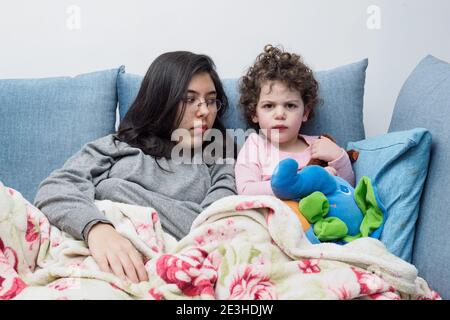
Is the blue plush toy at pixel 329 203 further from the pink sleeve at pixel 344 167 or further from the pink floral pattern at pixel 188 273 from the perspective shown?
the pink floral pattern at pixel 188 273

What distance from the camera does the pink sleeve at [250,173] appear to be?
1346 mm

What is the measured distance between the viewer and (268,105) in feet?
4.89

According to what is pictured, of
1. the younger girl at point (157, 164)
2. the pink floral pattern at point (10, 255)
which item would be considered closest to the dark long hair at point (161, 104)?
the younger girl at point (157, 164)

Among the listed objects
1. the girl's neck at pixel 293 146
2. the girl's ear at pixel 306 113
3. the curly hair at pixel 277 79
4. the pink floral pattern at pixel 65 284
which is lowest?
the pink floral pattern at pixel 65 284

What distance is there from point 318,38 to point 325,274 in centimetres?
109

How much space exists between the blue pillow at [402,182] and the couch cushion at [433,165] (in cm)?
2

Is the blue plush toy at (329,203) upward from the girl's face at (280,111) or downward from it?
downward

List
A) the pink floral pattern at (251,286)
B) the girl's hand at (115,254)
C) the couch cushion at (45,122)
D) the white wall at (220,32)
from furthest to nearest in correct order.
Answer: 1. the white wall at (220,32)
2. the couch cushion at (45,122)
3. the girl's hand at (115,254)
4. the pink floral pattern at (251,286)

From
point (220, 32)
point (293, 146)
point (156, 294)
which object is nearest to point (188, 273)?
point (156, 294)

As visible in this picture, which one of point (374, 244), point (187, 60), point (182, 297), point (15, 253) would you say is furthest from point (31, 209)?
point (374, 244)

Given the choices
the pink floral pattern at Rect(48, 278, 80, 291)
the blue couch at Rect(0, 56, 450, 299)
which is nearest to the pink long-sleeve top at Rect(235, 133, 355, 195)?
the blue couch at Rect(0, 56, 450, 299)

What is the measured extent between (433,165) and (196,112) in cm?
62

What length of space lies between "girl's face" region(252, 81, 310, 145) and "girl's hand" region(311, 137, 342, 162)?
79mm

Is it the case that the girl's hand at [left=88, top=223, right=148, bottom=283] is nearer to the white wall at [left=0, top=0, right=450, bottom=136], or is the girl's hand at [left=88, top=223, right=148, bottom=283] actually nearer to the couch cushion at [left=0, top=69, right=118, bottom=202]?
the couch cushion at [left=0, top=69, right=118, bottom=202]
